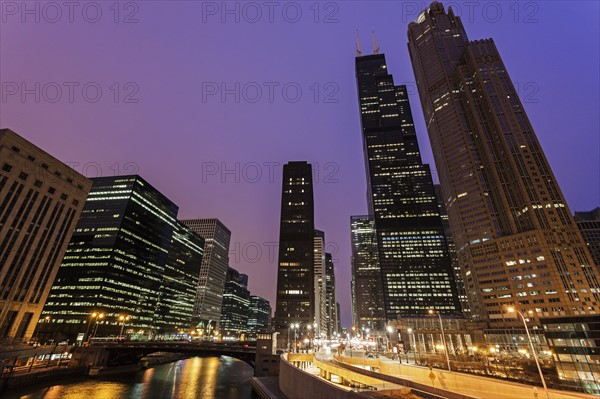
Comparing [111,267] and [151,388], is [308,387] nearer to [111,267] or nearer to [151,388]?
[151,388]

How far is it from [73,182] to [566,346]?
138 m

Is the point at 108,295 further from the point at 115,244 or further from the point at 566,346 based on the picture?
the point at 566,346

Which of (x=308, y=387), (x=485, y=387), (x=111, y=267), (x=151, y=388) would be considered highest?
(x=111, y=267)

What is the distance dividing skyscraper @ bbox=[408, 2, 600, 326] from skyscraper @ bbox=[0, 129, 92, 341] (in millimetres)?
180032

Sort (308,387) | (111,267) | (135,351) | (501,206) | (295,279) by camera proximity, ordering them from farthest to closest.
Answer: (295,279)
(501,206)
(111,267)
(135,351)
(308,387)

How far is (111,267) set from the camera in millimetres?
142250

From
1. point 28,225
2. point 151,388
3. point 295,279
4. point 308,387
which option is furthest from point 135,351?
point 295,279

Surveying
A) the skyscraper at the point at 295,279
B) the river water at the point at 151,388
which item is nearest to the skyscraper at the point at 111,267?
the river water at the point at 151,388

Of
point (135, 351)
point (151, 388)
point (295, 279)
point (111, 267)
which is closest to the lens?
point (151, 388)

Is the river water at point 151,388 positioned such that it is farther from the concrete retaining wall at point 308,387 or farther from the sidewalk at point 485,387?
the sidewalk at point 485,387

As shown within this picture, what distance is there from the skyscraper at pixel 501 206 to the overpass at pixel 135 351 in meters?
122

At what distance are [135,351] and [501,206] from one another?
181628 millimetres

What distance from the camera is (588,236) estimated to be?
19988 cm

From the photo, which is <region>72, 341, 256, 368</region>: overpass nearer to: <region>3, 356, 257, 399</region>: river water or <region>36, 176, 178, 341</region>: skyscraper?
<region>3, 356, 257, 399</region>: river water
